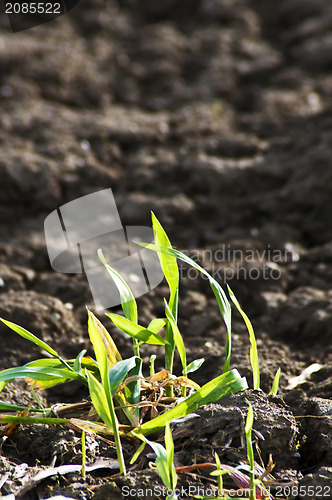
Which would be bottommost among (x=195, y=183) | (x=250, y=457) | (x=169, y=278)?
(x=195, y=183)

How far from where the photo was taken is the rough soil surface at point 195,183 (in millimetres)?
1053

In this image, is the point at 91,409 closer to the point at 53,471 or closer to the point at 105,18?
the point at 53,471

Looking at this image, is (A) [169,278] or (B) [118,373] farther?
(A) [169,278]

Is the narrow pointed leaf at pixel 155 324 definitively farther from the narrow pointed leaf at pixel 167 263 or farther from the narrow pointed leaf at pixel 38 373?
the narrow pointed leaf at pixel 38 373

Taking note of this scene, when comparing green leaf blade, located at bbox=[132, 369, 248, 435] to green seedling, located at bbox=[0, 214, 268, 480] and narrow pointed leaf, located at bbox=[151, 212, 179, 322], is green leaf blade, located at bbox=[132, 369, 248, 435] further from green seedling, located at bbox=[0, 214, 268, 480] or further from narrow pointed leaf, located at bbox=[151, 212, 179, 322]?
narrow pointed leaf, located at bbox=[151, 212, 179, 322]

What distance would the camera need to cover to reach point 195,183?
2.01 m

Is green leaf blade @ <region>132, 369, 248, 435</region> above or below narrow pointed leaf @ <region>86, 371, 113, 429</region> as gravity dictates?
below

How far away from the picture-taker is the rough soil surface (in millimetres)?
1053

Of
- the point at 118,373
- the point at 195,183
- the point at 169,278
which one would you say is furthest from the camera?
the point at 195,183

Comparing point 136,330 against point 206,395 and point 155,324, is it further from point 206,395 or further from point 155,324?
point 206,395

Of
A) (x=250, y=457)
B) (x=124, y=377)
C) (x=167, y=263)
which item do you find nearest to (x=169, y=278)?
(x=167, y=263)

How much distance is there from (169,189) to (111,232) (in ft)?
1.01

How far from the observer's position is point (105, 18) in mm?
3012

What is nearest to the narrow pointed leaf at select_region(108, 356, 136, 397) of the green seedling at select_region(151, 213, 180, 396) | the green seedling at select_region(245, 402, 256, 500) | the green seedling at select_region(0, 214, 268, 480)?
the green seedling at select_region(0, 214, 268, 480)
